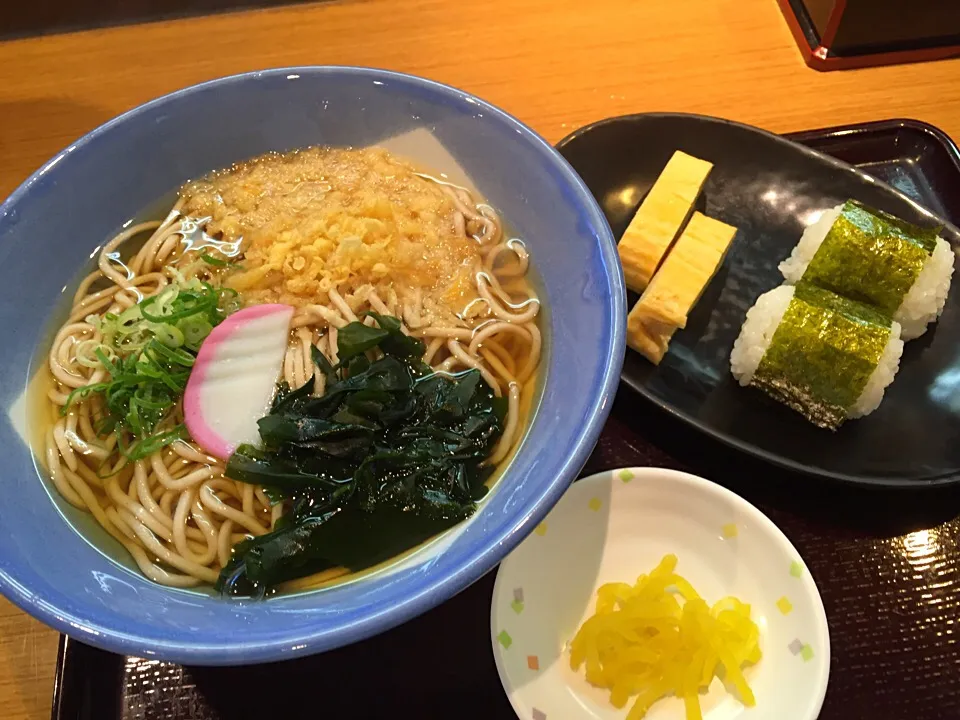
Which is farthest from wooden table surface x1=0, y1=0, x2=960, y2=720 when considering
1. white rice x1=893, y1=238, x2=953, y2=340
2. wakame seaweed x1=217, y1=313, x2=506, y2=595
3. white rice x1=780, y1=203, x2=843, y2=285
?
wakame seaweed x1=217, y1=313, x2=506, y2=595

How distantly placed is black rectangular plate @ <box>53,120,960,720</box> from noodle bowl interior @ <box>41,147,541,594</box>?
0.24 metres

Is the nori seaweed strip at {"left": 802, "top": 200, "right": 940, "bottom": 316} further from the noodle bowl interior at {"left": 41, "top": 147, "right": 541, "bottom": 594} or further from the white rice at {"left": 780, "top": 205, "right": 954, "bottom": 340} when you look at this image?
the noodle bowl interior at {"left": 41, "top": 147, "right": 541, "bottom": 594}

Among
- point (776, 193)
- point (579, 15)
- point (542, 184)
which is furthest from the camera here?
point (579, 15)

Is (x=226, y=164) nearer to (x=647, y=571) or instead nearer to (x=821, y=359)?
(x=647, y=571)

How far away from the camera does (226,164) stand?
1562 millimetres

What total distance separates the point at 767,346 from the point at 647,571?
606mm

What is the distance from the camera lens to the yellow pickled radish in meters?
1.23

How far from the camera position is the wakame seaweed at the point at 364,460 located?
3.76ft

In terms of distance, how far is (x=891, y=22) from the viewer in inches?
84.1

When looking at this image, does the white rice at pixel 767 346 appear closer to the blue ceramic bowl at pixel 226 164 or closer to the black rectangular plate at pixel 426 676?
the black rectangular plate at pixel 426 676

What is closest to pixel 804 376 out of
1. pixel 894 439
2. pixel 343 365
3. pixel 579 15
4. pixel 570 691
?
pixel 894 439

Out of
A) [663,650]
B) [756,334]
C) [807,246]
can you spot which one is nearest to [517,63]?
[807,246]

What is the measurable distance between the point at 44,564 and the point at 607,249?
3.22 feet

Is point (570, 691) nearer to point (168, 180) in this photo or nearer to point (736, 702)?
point (736, 702)
